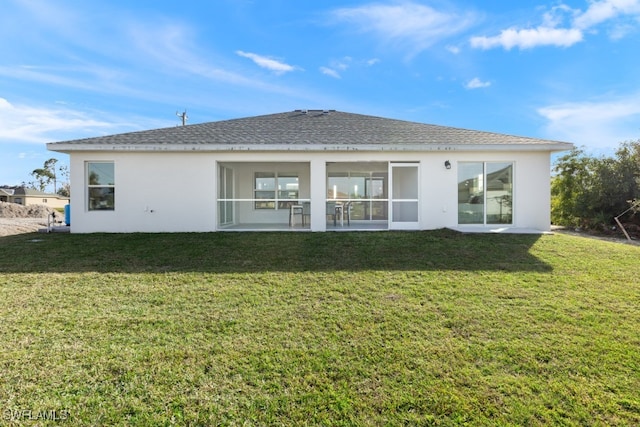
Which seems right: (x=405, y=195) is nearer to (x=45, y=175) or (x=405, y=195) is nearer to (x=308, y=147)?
(x=308, y=147)

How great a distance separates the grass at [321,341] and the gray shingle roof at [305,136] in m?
4.36

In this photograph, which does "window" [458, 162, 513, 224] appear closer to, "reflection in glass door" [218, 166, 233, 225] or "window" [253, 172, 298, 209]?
"window" [253, 172, 298, 209]

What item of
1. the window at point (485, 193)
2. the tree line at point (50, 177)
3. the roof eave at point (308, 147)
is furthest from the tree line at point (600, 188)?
the tree line at point (50, 177)

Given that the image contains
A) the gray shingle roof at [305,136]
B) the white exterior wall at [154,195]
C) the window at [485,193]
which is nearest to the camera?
the gray shingle roof at [305,136]

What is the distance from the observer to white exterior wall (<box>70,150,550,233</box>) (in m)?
10.3

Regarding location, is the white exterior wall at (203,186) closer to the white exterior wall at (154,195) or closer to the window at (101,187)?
the white exterior wall at (154,195)

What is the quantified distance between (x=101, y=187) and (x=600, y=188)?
1862cm

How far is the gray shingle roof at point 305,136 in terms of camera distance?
10.0 m

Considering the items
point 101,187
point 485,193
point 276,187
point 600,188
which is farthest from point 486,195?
point 101,187

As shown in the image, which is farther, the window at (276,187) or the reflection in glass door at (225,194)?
the window at (276,187)

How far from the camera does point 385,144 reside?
10.0m

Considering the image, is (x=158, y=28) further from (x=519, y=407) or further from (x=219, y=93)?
(x=519, y=407)

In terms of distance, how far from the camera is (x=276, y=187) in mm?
13664

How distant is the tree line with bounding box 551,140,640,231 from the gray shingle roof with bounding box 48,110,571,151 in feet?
16.5
